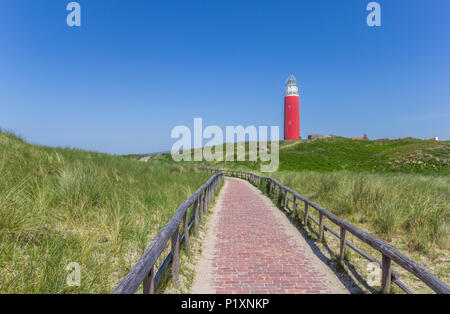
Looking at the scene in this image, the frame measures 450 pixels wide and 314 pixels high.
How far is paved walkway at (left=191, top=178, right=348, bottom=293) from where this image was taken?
4148 millimetres

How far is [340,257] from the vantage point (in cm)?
498

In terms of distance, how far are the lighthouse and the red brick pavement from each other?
71.5 metres

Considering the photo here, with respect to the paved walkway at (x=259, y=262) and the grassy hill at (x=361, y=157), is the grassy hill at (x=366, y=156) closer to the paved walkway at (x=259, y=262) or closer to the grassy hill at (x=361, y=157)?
the grassy hill at (x=361, y=157)

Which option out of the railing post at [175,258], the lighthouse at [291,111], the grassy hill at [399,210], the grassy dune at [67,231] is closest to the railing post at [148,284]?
the grassy dune at [67,231]

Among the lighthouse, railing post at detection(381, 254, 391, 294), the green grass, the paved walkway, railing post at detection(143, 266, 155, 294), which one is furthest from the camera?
the lighthouse

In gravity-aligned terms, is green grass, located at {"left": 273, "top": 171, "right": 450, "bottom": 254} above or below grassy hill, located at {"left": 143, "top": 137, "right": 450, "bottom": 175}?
below

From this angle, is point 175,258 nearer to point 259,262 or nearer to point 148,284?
point 148,284

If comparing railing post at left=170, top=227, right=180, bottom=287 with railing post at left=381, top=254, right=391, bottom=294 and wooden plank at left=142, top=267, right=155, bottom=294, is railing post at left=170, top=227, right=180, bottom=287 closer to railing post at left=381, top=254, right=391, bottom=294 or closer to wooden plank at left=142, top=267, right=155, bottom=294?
wooden plank at left=142, top=267, right=155, bottom=294

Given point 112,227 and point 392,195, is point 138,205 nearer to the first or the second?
point 112,227

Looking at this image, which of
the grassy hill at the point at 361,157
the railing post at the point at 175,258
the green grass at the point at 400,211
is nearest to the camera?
the railing post at the point at 175,258

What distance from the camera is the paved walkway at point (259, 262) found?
4148mm

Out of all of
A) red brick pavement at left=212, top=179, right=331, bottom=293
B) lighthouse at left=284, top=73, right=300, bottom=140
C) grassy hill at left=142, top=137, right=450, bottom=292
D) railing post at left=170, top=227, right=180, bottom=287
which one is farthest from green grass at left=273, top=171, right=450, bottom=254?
lighthouse at left=284, top=73, right=300, bottom=140
